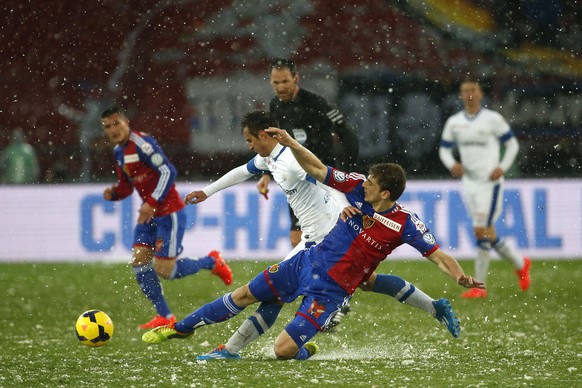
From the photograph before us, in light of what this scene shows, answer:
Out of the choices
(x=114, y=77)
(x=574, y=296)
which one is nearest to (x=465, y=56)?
(x=114, y=77)

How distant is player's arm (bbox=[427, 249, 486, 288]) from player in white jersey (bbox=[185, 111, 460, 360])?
562 mm

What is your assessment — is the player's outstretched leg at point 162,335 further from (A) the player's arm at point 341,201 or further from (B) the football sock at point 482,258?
(B) the football sock at point 482,258

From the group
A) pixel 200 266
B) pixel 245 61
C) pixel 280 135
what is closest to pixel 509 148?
pixel 200 266

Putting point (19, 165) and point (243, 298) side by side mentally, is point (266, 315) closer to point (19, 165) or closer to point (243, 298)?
point (243, 298)

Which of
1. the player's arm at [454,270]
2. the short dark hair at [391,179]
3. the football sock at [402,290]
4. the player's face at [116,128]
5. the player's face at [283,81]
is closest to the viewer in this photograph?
the player's arm at [454,270]

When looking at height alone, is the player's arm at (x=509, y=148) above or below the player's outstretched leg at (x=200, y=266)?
above

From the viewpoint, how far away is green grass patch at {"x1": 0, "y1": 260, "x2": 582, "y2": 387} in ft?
20.1

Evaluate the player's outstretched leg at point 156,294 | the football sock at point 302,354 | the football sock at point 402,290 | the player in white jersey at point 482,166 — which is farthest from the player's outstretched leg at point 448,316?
the player in white jersey at point 482,166

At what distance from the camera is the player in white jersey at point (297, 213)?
22.7 feet

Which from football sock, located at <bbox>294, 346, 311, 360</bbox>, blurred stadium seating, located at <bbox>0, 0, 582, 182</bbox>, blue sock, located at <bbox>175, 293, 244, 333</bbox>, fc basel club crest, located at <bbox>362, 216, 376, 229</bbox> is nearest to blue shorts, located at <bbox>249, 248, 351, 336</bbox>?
blue sock, located at <bbox>175, 293, 244, 333</bbox>

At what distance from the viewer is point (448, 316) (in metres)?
Result: 6.98

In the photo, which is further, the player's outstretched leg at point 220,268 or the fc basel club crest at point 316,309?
the player's outstretched leg at point 220,268

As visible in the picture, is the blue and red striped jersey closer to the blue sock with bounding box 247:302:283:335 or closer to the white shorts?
the blue sock with bounding box 247:302:283:335

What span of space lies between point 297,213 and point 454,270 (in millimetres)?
1418
